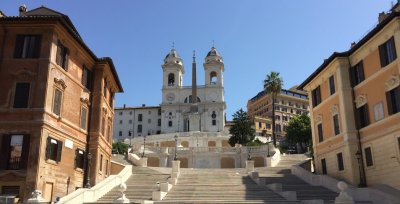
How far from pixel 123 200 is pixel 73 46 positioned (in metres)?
13.1

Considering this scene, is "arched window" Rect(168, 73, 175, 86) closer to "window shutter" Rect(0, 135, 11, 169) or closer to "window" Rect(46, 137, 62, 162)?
"window" Rect(46, 137, 62, 162)

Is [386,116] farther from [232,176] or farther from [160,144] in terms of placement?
[160,144]

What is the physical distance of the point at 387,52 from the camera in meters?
27.0

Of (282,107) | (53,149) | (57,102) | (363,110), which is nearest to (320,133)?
(363,110)

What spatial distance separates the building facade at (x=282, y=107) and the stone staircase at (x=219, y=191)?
96099mm

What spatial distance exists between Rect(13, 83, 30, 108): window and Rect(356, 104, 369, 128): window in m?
23.0

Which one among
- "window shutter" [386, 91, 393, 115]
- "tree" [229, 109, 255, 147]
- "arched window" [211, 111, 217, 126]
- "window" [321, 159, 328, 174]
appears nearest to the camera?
"window shutter" [386, 91, 393, 115]

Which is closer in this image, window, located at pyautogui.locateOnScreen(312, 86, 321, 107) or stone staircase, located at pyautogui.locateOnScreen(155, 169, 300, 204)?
stone staircase, located at pyautogui.locateOnScreen(155, 169, 300, 204)

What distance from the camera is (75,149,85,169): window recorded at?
3000cm

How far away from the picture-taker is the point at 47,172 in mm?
25375

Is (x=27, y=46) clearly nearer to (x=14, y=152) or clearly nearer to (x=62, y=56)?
(x=62, y=56)

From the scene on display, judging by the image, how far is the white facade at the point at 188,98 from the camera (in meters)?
116

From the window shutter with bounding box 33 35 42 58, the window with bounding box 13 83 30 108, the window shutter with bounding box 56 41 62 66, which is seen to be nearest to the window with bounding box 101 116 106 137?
the window shutter with bounding box 56 41 62 66

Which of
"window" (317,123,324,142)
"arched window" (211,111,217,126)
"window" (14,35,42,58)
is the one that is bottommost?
"window" (317,123,324,142)
